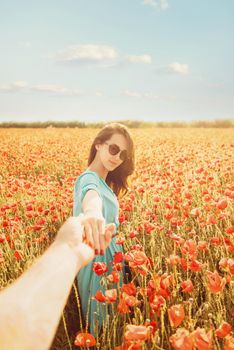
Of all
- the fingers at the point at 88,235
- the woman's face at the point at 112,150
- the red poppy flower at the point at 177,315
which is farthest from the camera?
the woman's face at the point at 112,150

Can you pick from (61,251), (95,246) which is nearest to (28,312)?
(61,251)

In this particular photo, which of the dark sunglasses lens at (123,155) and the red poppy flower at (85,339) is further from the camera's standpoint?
the dark sunglasses lens at (123,155)

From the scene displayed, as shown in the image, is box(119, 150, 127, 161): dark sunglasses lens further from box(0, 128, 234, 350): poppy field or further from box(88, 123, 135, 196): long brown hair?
box(0, 128, 234, 350): poppy field

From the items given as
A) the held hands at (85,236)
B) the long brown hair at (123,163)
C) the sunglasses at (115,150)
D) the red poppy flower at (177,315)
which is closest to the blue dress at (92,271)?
the sunglasses at (115,150)

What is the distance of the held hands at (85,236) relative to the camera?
107 centimetres

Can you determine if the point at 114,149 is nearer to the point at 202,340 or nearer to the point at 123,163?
the point at 123,163

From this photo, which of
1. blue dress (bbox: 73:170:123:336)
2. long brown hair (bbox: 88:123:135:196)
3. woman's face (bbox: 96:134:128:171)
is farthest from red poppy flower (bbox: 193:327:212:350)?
long brown hair (bbox: 88:123:135:196)

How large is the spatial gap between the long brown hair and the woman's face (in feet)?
0.13

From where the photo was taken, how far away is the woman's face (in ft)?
10.6

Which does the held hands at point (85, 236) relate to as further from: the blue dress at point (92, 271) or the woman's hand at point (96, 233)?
the blue dress at point (92, 271)

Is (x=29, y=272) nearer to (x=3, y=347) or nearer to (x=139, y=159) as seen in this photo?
(x=3, y=347)

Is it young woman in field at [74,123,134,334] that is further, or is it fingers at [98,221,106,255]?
young woman in field at [74,123,134,334]

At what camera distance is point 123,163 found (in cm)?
367

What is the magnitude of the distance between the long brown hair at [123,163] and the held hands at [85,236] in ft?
6.80
